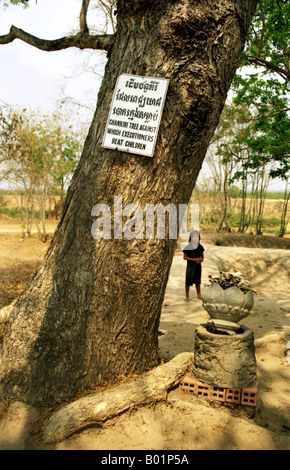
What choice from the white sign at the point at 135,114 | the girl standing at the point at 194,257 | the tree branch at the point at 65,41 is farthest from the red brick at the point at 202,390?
the girl standing at the point at 194,257

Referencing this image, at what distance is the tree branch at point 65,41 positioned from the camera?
274 centimetres

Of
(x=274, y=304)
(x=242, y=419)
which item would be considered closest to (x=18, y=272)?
(x=274, y=304)

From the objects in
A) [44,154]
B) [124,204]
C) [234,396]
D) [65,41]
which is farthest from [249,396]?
[44,154]

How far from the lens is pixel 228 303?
2988 millimetres

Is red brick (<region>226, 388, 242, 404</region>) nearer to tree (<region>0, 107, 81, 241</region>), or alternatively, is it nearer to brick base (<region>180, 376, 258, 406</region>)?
brick base (<region>180, 376, 258, 406</region>)

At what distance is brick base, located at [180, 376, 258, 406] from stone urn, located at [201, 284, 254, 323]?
0.57 meters

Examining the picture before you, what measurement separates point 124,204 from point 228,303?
1281 mm

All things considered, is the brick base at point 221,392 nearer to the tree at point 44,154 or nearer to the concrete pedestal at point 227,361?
the concrete pedestal at point 227,361

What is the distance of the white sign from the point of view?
237 centimetres

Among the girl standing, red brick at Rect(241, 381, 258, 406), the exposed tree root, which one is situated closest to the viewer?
the exposed tree root

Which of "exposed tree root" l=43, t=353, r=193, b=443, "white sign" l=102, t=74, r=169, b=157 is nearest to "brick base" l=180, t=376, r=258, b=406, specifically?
"exposed tree root" l=43, t=353, r=193, b=443

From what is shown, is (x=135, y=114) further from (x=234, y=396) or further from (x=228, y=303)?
(x=234, y=396)

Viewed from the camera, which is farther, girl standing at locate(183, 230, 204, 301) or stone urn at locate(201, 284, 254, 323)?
girl standing at locate(183, 230, 204, 301)
